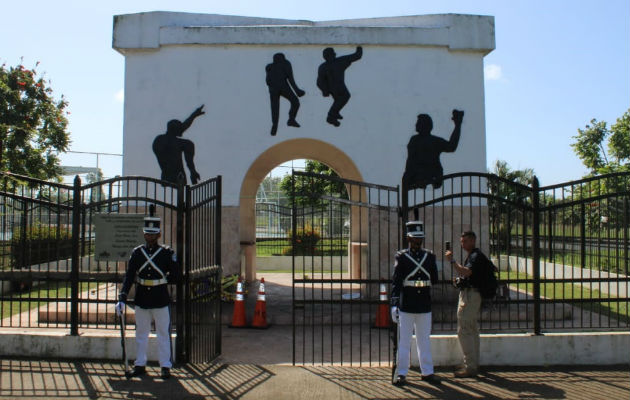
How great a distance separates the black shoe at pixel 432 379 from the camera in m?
6.63

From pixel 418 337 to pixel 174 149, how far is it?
6863 millimetres

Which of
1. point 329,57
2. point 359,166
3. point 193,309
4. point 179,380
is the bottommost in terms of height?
point 179,380

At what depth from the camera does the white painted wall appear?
11.5 meters

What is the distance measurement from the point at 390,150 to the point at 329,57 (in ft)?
7.52

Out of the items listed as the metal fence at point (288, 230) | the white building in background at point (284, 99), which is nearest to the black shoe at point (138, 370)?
the white building in background at point (284, 99)

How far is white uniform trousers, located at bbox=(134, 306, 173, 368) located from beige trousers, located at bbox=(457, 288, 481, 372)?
363cm

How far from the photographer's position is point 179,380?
6746mm

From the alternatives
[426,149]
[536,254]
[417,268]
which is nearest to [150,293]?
[417,268]

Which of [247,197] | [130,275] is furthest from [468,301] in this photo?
[247,197]

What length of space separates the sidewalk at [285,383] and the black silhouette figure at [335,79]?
5792 millimetres

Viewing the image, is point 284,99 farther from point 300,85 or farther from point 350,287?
point 350,287

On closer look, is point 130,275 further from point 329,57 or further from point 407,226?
point 329,57

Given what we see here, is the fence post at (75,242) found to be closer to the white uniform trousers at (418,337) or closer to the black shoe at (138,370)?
the black shoe at (138,370)

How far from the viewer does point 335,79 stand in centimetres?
1152
